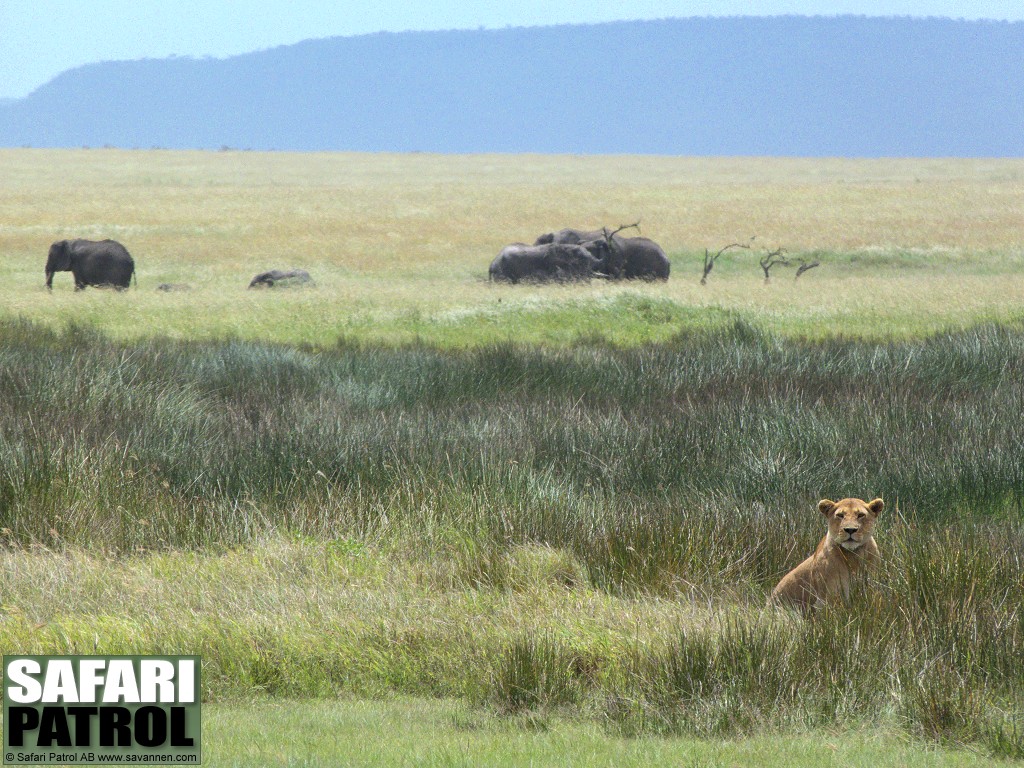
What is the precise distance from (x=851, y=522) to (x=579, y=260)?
78.4 feet

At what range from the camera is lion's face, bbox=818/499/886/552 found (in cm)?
555

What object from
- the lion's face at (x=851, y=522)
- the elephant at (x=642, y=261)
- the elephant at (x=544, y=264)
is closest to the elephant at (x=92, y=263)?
the elephant at (x=544, y=264)

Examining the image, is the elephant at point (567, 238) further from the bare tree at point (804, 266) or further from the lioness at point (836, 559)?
the lioness at point (836, 559)

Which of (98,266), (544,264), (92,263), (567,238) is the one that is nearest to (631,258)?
(567,238)

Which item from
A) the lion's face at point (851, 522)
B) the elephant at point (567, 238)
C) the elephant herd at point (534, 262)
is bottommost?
the lion's face at point (851, 522)

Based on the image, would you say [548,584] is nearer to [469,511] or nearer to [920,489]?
[469,511]

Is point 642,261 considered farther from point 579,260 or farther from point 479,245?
point 479,245

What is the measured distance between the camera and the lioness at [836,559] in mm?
5586

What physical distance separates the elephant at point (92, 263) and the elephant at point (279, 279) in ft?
9.12

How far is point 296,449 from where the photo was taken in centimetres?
912

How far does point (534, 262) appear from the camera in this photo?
28609 millimetres

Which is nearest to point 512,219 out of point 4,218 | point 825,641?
point 4,218

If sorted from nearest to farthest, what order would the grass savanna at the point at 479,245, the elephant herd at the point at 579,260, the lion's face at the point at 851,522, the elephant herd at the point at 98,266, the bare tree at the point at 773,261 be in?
1. the lion's face at the point at 851,522
2. the grass savanna at the point at 479,245
3. the elephant herd at the point at 98,266
4. the elephant herd at the point at 579,260
5. the bare tree at the point at 773,261

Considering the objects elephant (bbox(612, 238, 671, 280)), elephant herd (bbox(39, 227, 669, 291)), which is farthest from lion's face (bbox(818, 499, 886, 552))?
elephant (bbox(612, 238, 671, 280))
